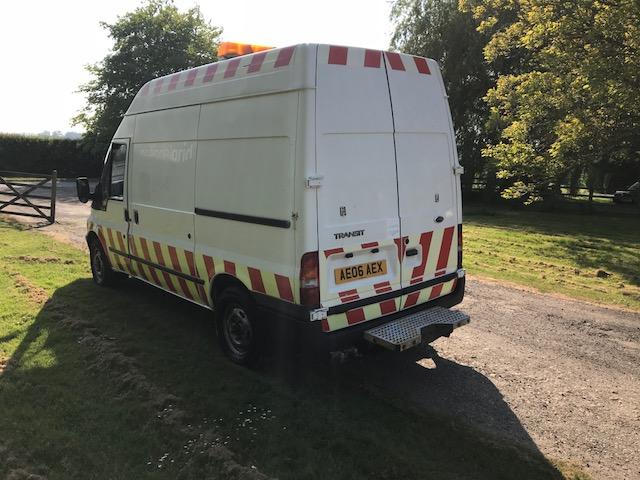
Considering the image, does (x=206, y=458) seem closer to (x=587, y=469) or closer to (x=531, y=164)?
(x=587, y=469)

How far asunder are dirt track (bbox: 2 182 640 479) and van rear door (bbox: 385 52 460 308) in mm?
722

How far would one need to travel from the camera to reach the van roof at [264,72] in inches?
154

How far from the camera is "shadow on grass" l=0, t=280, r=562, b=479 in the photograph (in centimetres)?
329

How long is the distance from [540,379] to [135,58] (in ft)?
114

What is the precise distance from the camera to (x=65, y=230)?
41.7 feet

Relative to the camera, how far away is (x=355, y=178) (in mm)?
4113

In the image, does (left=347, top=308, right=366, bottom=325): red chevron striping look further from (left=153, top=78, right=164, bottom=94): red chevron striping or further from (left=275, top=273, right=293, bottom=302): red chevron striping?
(left=153, top=78, right=164, bottom=94): red chevron striping

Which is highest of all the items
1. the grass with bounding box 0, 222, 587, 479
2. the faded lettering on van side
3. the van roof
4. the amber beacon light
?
the amber beacon light

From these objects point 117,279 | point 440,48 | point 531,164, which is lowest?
point 117,279

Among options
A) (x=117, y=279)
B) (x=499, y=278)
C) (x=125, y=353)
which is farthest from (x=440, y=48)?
(x=125, y=353)

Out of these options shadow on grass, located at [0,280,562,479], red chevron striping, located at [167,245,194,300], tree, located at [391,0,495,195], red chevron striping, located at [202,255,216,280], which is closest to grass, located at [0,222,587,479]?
shadow on grass, located at [0,280,562,479]

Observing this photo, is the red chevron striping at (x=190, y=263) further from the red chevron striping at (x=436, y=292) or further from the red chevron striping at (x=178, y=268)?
the red chevron striping at (x=436, y=292)

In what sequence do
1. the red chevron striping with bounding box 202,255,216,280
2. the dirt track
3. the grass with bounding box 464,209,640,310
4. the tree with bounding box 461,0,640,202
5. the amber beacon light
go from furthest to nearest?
1. the tree with bounding box 461,0,640,202
2. the grass with bounding box 464,209,640,310
3. the amber beacon light
4. the red chevron striping with bounding box 202,255,216,280
5. the dirt track

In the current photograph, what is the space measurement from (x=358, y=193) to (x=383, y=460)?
2.02 metres
